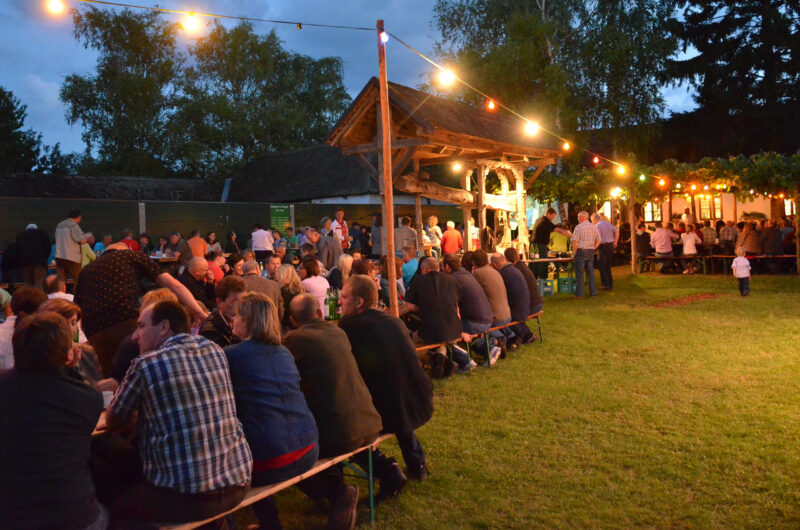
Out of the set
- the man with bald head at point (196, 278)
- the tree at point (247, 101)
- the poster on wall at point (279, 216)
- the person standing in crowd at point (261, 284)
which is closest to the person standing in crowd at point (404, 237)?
the person standing in crowd at point (261, 284)

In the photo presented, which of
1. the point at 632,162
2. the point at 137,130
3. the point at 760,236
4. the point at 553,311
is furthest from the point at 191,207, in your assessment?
the point at 137,130

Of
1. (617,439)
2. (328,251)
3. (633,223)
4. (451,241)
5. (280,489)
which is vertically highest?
(633,223)

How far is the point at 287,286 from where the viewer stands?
22.9 feet

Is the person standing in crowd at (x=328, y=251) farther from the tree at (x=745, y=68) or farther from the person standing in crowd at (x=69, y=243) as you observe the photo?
the tree at (x=745, y=68)

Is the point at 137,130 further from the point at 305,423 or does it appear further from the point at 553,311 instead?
the point at 305,423

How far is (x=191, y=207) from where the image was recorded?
59.9 ft

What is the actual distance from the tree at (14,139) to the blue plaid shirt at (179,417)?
36.6 m

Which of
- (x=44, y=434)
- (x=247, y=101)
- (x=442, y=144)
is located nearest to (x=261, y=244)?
(x=442, y=144)

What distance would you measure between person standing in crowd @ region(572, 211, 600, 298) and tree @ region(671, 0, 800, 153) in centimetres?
1617

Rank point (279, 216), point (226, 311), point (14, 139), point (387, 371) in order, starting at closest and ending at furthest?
point (387, 371), point (226, 311), point (279, 216), point (14, 139)

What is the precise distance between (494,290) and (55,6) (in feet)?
18.4

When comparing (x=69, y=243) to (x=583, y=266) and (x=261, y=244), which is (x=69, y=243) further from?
(x=583, y=266)

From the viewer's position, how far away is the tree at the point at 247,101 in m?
35.2

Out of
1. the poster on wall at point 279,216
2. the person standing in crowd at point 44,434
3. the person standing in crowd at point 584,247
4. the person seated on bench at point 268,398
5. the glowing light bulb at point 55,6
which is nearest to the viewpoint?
the person standing in crowd at point 44,434
